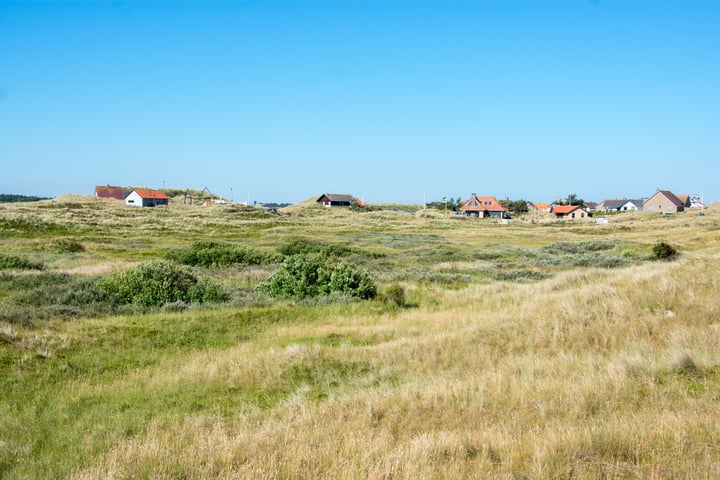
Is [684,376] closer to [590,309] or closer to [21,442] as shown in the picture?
[590,309]

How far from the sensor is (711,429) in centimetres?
580

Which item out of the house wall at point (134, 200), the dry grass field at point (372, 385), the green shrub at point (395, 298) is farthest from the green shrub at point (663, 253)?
the house wall at point (134, 200)

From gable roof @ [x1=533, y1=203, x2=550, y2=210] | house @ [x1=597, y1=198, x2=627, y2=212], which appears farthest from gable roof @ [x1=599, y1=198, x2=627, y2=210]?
gable roof @ [x1=533, y1=203, x2=550, y2=210]

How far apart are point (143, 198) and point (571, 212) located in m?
100.0

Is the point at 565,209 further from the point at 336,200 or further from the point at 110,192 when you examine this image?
the point at 110,192

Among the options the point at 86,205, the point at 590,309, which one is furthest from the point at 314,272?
the point at 86,205

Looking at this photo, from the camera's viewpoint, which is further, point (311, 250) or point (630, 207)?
point (630, 207)

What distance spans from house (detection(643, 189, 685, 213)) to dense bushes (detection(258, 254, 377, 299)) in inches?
4795

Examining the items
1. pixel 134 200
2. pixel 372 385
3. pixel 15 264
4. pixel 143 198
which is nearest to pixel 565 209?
pixel 143 198

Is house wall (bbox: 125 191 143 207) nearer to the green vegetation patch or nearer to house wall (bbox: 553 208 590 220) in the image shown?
the green vegetation patch

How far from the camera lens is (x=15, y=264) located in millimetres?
27297

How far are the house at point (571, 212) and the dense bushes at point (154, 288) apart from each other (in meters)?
120

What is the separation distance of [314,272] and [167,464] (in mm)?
16087

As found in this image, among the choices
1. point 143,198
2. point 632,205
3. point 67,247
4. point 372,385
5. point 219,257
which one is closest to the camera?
point 372,385
